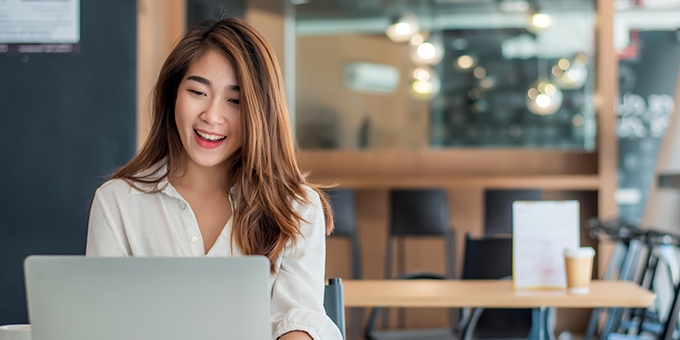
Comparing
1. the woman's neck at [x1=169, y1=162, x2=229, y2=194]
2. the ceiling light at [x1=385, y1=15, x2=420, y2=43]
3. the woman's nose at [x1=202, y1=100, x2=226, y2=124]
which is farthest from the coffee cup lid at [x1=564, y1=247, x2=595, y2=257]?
the ceiling light at [x1=385, y1=15, x2=420, y2=43]

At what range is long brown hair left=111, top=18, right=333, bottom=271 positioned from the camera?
136 cm

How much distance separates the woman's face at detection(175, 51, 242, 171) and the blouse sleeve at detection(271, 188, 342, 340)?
0.20 metres

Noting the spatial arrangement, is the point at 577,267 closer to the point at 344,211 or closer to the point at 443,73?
the point at 344,211

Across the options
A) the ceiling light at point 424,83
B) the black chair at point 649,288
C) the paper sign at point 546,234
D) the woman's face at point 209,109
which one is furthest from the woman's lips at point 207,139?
the ceiling light at point 424,83

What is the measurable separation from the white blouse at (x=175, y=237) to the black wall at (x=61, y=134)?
40.9 inches

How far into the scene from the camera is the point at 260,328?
0.91 m

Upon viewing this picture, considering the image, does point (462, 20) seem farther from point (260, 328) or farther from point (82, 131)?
point (260, 328)

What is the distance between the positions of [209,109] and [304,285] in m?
0.35

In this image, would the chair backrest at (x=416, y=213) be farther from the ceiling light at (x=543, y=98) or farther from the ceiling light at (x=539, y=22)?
the ceiling light at (x=539, y=22)

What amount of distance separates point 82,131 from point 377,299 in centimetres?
107

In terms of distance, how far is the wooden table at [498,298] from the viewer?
2357 mm

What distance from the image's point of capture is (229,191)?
1.47 m

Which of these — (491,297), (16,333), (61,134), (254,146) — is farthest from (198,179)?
(491,297)

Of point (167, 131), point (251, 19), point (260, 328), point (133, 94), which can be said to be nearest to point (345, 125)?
point (251, 19)
